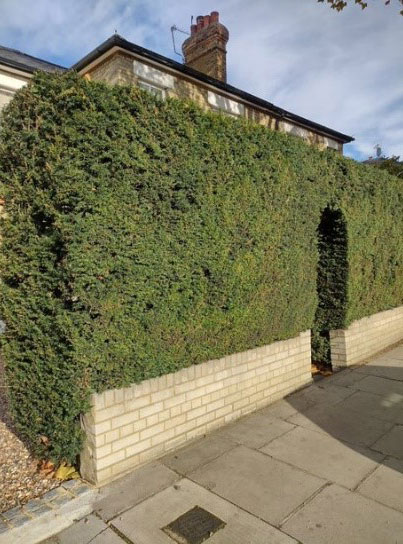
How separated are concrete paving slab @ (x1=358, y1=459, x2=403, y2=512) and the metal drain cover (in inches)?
45.6

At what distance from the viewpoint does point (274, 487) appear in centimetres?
292

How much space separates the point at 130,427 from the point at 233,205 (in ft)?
7.81

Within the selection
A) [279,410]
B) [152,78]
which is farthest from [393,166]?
[279,410]

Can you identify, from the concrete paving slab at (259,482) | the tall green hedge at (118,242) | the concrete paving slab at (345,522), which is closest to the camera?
the concrete paving slab at (345,522)

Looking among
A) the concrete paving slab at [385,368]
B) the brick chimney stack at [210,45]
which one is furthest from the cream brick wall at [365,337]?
the brick chimney stack at [210,45]

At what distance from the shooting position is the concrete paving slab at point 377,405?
429cm

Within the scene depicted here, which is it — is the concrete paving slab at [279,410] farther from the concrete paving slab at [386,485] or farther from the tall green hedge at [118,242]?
the concrete paving slab at [386,485]

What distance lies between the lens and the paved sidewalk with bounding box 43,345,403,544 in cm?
244

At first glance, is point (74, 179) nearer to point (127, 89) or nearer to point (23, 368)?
point (127, 89)

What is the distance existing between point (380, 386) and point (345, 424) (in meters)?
1.56

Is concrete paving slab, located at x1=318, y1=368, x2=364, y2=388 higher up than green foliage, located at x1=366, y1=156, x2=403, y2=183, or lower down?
lower down

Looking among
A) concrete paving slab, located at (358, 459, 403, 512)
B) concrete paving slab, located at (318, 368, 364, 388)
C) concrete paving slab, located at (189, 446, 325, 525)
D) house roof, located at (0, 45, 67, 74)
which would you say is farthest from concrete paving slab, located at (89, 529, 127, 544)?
house roof, located at (0, 45, 67, 74)

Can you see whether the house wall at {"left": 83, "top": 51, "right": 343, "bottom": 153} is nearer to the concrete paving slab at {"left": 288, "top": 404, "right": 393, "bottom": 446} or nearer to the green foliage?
the green foliage

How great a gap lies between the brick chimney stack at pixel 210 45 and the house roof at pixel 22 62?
457 cm
